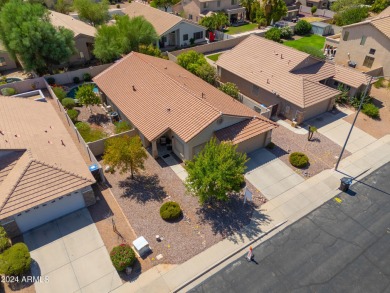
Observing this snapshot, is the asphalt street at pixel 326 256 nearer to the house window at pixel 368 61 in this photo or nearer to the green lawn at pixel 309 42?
the house window at pixel 368 61

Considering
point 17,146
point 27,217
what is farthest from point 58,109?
point 27,217

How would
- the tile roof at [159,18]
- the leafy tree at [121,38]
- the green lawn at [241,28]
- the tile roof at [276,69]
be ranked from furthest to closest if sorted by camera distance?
the green lawn at [241,28], the tile roof at [159,18], the leafy tree at [121,38], the tile roof at [276,69]

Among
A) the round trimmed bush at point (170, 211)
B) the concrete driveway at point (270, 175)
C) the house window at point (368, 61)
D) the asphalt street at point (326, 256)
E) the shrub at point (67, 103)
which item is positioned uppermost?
the house window at point (368, 61)

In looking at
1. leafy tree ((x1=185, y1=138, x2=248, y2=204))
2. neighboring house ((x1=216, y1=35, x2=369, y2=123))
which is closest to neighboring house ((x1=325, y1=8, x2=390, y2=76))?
neighboring house ((x1=216, y1=35, x2=369, y2=123))

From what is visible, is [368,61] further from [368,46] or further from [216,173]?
[216,173]

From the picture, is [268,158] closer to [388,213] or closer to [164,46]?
[388,213]

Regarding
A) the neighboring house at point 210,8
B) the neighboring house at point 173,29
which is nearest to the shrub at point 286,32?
the neighboring house at point 210,8

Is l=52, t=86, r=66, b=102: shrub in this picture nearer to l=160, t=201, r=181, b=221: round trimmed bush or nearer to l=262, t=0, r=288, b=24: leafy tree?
l=160, t=201, r=181, b=221: round trimmed bush
